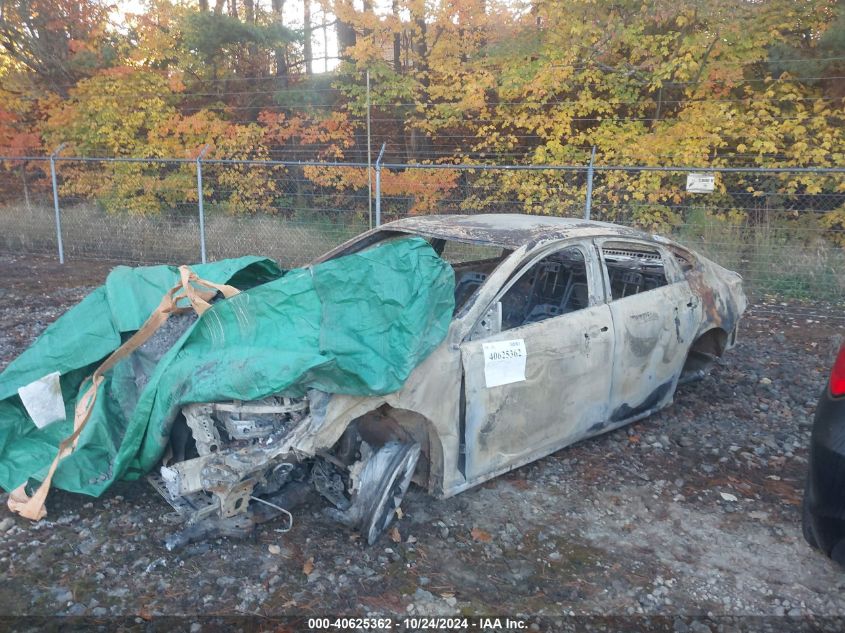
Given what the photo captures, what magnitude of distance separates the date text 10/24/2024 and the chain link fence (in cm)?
697

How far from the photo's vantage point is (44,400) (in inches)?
158

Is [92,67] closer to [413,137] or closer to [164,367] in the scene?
[413,137]

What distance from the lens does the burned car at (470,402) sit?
3.34 metres

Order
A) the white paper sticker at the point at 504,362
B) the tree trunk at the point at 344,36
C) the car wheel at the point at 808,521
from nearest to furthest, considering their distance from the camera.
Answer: the car wheel at the point at 808,521, the white paper sticker at the point at 504,362, the tree trunk at the point at 344,36

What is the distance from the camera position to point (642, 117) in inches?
487

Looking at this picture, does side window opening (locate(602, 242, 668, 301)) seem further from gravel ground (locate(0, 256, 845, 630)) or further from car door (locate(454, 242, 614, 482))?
gravel ground (locate(0, 256, 845, 630))

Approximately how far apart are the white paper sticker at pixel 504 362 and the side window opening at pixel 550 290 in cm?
105

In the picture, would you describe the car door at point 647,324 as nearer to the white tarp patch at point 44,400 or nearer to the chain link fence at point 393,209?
the white tarp patch at point 44,400

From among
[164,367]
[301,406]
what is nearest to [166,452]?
[164,367]

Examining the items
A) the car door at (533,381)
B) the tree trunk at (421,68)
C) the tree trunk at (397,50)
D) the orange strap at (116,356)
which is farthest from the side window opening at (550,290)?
the tree trunk at (397,50)

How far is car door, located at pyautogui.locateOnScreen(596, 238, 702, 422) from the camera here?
4.52 meters

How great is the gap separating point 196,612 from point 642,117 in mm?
11668

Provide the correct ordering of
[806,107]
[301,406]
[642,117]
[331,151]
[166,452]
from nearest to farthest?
[301,406] → [166,452] → [806,107] → [642,117] → [331,151]

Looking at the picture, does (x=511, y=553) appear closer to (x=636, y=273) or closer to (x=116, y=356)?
(x=116, y=356)
